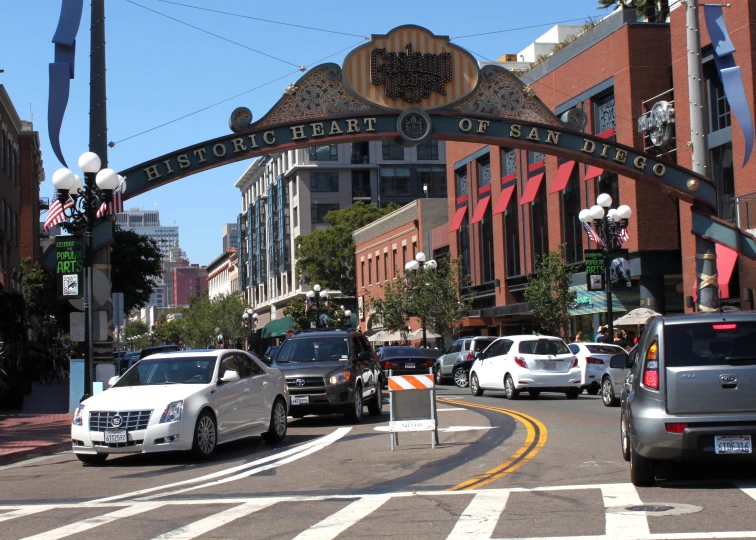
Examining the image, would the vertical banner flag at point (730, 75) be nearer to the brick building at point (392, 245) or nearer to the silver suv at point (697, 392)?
the silver suv at point (697, 392)

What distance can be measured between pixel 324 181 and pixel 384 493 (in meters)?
93.9

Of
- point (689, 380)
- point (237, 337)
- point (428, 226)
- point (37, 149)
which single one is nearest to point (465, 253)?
point (428, 226)

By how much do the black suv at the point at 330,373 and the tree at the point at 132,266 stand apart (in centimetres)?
4168

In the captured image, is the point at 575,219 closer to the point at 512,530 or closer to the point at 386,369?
the point at 386,369

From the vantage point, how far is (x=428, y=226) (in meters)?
65.2

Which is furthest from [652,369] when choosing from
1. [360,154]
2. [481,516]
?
[360,154]

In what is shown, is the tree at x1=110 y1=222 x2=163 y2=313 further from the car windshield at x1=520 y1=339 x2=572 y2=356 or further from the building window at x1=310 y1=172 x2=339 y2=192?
the building window at x1=310 y1=172 x2=339 y2=192

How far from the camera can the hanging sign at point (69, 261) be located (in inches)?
858

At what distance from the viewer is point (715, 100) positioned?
34812 mm

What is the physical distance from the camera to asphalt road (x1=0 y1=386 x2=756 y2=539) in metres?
8.37

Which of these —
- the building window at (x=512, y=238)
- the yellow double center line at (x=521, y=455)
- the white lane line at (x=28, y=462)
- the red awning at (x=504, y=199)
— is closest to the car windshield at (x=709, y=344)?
the yellow double center line at (x=521, y=455)

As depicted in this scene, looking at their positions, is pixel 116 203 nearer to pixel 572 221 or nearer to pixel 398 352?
pixel 398 352

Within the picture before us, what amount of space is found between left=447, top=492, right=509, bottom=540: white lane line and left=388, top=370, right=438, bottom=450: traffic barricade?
4.51 m

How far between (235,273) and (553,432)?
5487 inches
